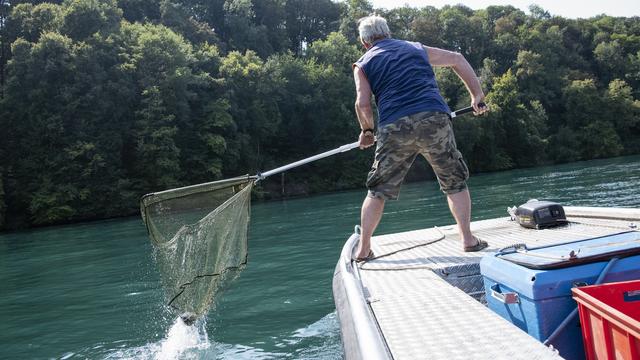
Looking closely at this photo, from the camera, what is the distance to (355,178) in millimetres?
47531

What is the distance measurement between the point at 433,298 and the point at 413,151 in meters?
1.52

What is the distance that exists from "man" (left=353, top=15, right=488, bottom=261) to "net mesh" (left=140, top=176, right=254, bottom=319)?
1423mm

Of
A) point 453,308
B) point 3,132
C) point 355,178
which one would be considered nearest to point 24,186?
point 3,132

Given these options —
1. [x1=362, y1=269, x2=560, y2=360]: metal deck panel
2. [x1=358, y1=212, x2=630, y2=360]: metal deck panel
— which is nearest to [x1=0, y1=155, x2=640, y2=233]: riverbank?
[x1=358, y1=212, x2=630, y2=360]: metal deck panel

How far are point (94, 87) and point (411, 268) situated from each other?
38434mm

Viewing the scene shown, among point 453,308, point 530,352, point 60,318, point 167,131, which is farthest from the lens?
→ point 167,131

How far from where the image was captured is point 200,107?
44094mm

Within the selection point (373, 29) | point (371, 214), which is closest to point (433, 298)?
point (371, 214)

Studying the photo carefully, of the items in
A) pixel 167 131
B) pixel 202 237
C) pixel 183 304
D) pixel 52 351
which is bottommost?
pixel 52 351

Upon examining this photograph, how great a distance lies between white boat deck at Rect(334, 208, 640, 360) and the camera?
96.3 inches

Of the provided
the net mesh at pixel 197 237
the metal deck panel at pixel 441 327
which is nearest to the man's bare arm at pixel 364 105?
the metal deck panel at pixel 441 327

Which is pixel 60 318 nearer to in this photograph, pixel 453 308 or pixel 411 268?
pixel 411 268

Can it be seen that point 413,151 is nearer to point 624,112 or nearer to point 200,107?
point 200,107

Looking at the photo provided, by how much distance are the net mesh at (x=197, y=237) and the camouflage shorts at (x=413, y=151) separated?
161 cm
